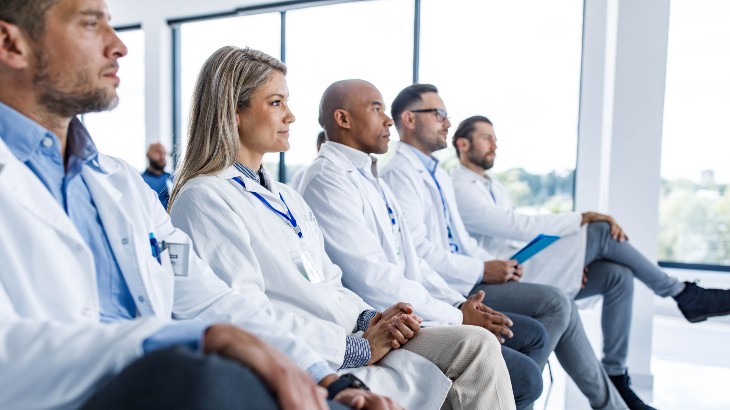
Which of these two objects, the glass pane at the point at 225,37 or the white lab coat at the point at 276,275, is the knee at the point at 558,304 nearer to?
the white lab coat at the point at 276,275

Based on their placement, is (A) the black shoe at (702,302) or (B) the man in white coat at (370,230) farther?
(A) the black shoe at (702,302)

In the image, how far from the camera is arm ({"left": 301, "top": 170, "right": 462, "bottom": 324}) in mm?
2033

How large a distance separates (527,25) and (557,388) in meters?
3.20

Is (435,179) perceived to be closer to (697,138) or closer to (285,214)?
(285,214)

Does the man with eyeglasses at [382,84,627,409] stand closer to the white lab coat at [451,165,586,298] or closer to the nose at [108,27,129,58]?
the white lab coat at [451,165,586,298]

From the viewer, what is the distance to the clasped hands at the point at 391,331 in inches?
63.8

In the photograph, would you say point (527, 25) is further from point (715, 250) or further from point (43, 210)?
point (43, 210)

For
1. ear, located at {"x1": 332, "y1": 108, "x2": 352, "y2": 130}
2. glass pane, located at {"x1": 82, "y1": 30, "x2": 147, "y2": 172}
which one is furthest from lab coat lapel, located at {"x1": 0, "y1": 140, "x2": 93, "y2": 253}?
glass pane, located at {"x1": 82, "y1": 30, "x2": 147, "y2": 172}

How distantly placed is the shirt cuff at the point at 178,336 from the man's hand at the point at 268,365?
16 mm

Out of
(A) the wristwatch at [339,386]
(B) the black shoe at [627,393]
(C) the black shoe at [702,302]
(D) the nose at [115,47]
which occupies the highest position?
(D) the nose at [115,47]

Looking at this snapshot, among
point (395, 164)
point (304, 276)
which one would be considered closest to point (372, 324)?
point (304, 276)

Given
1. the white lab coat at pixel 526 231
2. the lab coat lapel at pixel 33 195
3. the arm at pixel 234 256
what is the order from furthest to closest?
the white lab coat at pixel 526 231 → the arm at pixel 234 256 → the lab coat lapel at pixel 33 195

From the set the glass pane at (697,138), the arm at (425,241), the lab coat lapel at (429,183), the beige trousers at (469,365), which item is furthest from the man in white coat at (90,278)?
the glass pane at (697,138)

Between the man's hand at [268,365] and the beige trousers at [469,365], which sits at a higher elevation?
the man's hand at [268,365]
